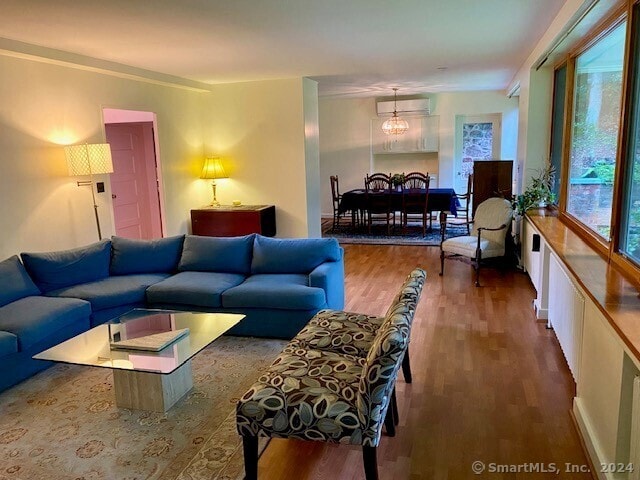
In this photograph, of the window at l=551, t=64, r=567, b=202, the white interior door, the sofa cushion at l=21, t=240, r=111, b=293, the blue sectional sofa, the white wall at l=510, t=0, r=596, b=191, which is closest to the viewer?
the blue sectional sofa

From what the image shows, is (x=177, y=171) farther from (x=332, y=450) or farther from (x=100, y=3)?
(x=332, y=450)

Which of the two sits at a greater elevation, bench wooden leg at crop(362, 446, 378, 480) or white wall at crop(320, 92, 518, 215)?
white wall at crop(320, 92, 518, 215)

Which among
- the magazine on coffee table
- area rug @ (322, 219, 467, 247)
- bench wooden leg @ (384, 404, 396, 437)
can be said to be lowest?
bench wooden leg @ (384, 404, 396, 437)

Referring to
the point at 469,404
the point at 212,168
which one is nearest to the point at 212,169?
the point at 212,168

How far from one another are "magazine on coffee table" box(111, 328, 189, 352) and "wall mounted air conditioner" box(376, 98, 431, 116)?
7.58 metres

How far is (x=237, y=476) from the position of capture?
7.07 feet

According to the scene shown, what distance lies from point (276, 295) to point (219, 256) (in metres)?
0.93

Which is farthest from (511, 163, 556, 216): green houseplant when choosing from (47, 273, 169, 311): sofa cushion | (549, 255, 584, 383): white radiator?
(47, 273, 169, 311): sofa cushion

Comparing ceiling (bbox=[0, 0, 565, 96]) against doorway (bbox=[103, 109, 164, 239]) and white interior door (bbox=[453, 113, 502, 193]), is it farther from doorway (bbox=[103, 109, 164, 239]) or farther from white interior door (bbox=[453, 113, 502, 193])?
white interior door (bbox=[453, 113, 502, 193])

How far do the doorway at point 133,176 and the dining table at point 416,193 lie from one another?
3.14 meters

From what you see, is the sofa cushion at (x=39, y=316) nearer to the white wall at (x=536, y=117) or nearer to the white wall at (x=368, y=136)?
the white wall at (x=536, y=117)

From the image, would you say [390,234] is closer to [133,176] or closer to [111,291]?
[133,176]

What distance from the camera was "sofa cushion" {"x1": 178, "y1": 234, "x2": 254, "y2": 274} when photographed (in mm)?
4234

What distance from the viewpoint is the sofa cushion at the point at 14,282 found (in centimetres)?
346
